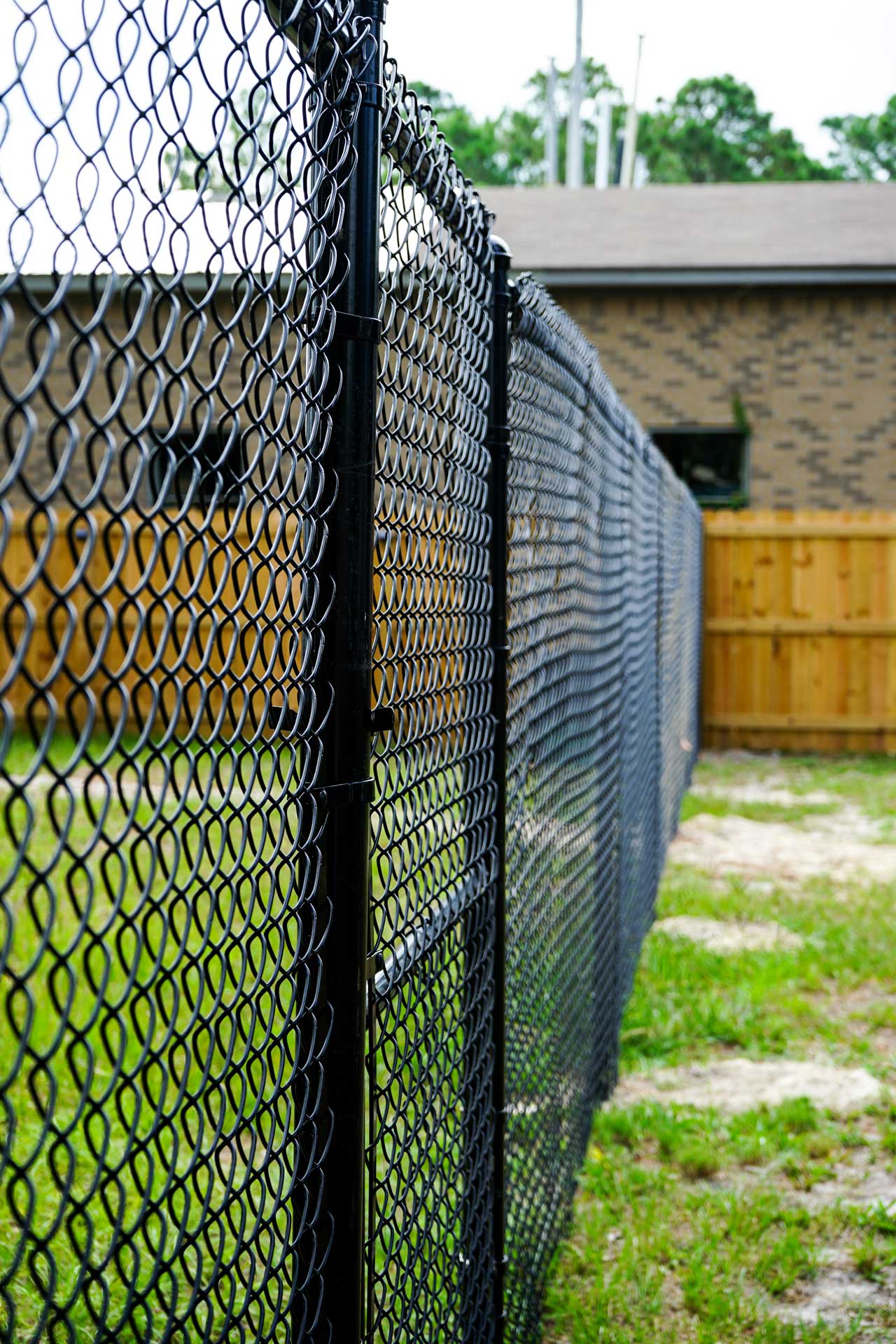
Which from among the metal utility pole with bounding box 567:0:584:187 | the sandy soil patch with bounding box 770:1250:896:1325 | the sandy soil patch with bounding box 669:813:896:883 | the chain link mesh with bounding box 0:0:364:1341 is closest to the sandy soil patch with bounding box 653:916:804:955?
the sandy soil patch with bounding box 669:813:896:883

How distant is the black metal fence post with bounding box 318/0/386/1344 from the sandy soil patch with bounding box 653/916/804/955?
14.4 feet

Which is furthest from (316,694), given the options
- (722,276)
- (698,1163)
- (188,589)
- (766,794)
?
(722,276)

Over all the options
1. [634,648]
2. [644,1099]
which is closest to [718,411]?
[634,648]

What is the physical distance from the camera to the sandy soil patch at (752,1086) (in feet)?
13.6

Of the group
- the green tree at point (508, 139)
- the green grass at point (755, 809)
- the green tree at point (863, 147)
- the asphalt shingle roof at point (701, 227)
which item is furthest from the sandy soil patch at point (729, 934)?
the green tree at point (863, 147)

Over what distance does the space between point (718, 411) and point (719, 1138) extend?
43.2 feet

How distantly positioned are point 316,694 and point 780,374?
15479 millimetres

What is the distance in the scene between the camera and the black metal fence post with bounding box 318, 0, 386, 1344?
4.74ft

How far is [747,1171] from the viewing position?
3668mm

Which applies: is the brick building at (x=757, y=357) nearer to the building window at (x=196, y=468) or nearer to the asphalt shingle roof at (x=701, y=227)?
the asphalt shingle roof at (x=701, y=227)

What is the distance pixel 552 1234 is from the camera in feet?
10.2

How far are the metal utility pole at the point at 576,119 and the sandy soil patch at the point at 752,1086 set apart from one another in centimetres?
2686

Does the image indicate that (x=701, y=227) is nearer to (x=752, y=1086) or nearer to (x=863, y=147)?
(x=752, y=1086)

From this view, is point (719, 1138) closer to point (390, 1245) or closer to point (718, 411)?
point (390, 1245)
